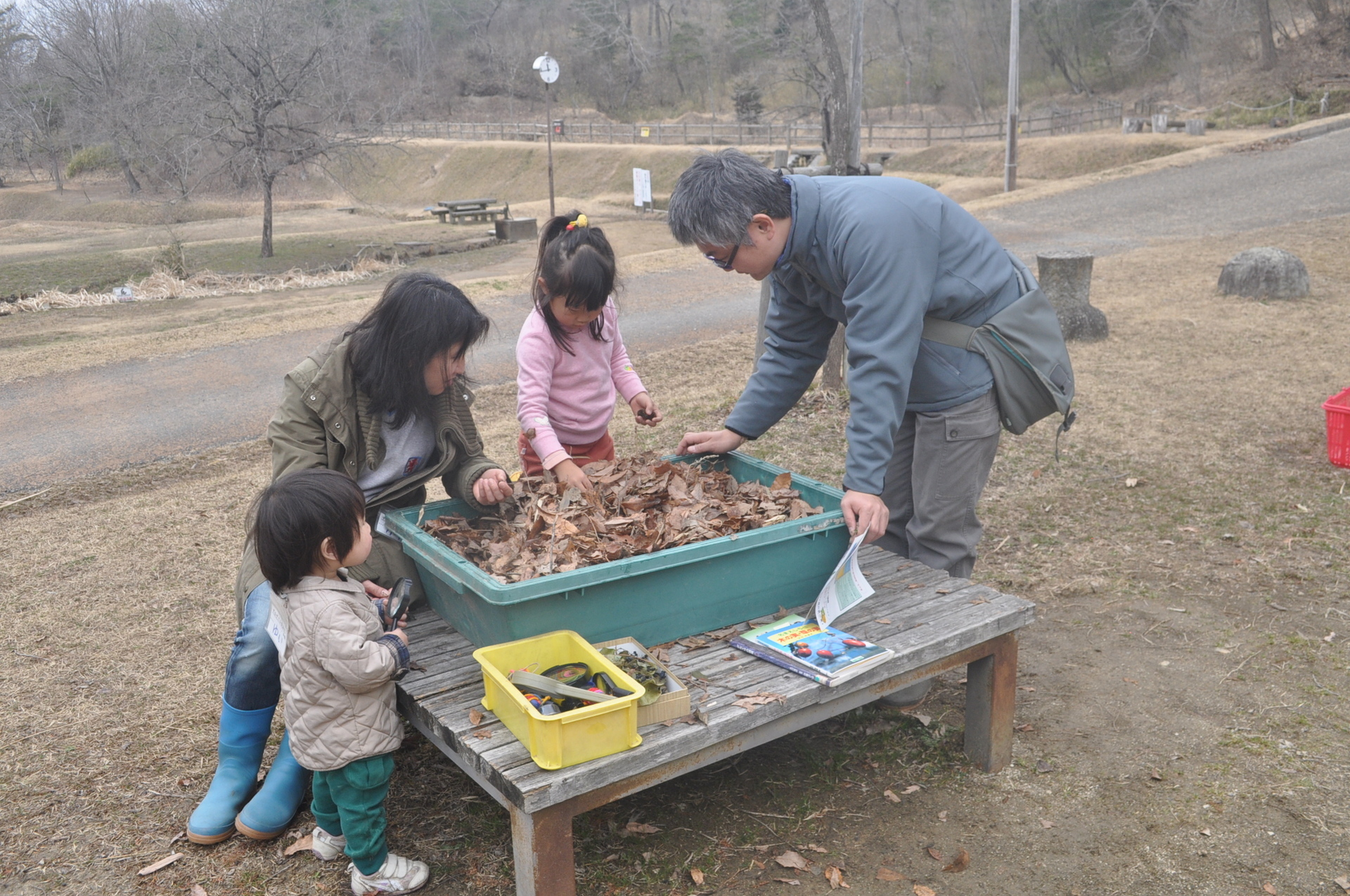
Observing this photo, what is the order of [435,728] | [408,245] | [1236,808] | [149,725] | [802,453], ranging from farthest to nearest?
1. [408,245]
2. [802,453]
3. [149,725]
4. [1236,808]
5. [435,728]

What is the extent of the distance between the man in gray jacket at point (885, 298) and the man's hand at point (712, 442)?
0.30 meters

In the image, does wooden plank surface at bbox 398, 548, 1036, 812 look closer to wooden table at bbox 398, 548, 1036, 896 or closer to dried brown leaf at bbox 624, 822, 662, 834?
wooden table at bbox 398, 548, 1036, 896

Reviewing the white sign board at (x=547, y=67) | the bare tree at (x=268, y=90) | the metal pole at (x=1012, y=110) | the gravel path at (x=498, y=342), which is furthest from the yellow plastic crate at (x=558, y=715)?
the metal pole at (x=1012, y=110)

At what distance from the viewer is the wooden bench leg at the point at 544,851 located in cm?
194

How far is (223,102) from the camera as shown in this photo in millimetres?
18688

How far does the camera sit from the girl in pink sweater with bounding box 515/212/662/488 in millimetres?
2998

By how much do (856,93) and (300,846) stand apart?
18.1 feet

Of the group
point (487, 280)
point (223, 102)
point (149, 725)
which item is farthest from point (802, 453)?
point (223, 102)

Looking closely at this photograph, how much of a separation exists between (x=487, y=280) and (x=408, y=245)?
637 centimetres

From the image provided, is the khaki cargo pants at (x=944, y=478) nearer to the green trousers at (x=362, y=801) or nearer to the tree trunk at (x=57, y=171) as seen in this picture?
the green trousers at (x=362, y=801)

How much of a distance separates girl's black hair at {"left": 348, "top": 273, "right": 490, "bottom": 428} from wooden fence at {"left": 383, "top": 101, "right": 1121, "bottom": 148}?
28.4 m

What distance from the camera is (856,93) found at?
6449 millimetres

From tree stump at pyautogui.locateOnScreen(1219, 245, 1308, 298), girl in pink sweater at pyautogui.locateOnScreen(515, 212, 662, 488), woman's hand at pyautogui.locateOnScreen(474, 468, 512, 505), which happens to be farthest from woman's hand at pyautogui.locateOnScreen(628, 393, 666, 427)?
tree stump at pyautogui.locateOnScreen(1219, 245, 1308, 298)

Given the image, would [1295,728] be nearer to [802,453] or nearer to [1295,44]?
[802,453]
